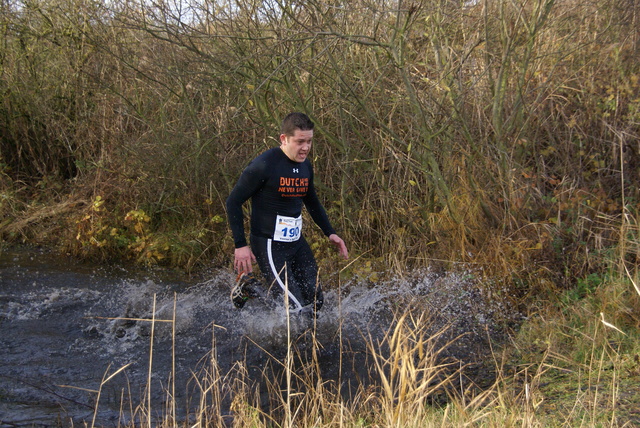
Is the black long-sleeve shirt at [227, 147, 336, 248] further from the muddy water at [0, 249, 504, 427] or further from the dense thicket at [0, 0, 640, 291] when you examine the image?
the dense thicket at [0, 0, 640, 291]

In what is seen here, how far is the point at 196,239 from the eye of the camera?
345 inches

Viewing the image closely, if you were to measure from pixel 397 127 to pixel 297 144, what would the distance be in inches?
123

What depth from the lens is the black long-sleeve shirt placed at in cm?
506

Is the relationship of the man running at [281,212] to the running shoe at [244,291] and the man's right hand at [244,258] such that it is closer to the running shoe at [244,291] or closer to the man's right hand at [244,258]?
the man's right hand at [244,258]

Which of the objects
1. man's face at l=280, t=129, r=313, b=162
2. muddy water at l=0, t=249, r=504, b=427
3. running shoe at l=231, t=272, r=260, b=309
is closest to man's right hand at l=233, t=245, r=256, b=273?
running shoe at l=231, t=272, r=260, b=309

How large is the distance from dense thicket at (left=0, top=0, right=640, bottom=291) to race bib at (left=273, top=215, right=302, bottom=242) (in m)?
1.45

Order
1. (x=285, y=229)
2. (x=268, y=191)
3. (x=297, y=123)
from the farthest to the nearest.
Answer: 1. (x=285, y=229)
2. (x=268, y=191)
3. (x=297, y=123)

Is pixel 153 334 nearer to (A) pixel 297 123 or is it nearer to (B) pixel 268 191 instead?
(B) pixel 268 191

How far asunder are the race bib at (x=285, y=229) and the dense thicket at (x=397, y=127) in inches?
57.2

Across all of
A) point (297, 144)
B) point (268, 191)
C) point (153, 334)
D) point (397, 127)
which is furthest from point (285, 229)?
point (397, 127)

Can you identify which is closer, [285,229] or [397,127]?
[285,229]

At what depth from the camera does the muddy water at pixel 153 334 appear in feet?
15.4

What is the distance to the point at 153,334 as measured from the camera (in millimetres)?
5301

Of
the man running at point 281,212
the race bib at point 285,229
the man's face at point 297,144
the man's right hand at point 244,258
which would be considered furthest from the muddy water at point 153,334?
the man's face at point 297,144
